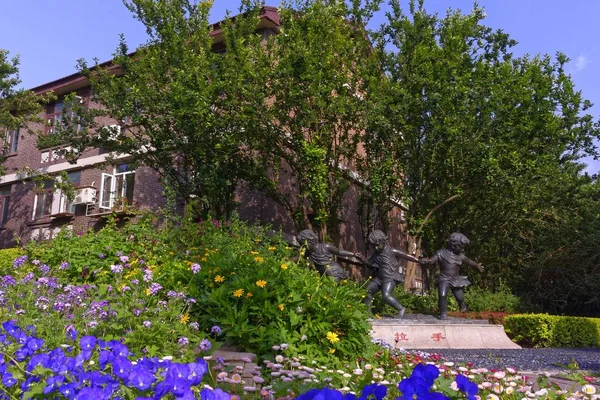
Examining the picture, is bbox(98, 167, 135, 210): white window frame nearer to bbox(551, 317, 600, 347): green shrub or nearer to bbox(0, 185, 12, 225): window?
bbox(0, 185, 12, 225): window

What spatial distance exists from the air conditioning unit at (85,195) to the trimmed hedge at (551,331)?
13.7 m

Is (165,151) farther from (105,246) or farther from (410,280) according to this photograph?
(410,280)

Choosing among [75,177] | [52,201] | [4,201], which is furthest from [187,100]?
[4,201]

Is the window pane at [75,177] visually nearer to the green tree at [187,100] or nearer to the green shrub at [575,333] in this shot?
the green tree at [187,100]

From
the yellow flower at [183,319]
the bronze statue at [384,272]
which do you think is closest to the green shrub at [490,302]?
the bronze statue at [384,272]

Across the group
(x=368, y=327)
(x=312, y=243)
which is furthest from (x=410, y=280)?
(x=368, y=327)

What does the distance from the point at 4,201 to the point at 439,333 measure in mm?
20421

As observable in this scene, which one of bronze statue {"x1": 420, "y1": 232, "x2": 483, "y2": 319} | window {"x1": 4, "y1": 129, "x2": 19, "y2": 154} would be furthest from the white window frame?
bronze statue {"x1": 420, "y1": 232, "x2": 483, "y2": 319}

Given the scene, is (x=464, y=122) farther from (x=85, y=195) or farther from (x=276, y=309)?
(x=85, y=195)

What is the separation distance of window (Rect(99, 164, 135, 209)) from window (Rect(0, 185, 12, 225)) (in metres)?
6.34

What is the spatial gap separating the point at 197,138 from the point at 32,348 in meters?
11.7

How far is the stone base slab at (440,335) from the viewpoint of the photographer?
9.87m

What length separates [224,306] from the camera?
5395mm

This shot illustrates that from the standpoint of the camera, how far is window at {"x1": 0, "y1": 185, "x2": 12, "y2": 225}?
24.2 m
